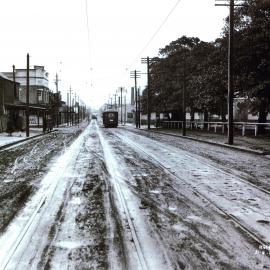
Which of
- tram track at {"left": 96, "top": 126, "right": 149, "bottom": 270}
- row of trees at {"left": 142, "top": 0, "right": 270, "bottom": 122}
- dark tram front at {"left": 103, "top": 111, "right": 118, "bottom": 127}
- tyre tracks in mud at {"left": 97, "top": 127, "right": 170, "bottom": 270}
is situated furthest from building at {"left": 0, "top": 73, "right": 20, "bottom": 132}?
tram track at {"left": 96, "top": 126, "right": 149, "bottom": 270}

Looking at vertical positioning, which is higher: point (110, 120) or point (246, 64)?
point (246, 64)

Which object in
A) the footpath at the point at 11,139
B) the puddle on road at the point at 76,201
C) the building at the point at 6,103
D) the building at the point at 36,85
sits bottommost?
the footpath at the point at 11,139

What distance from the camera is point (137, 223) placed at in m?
6.65

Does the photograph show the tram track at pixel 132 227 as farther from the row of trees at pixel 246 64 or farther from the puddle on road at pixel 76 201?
the row of trees at pixel 246 64

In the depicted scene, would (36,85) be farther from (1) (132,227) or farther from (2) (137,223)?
(1) (132,227)

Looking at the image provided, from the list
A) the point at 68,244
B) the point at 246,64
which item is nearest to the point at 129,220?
the point at 68,244

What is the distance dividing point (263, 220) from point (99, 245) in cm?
285

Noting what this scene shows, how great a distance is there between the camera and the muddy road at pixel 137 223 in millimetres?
5059

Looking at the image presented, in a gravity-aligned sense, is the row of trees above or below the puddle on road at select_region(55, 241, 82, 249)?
above

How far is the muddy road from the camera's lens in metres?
5.06

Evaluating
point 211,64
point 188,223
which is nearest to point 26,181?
point 188,223

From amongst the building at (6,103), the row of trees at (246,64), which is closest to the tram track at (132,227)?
the row of trees at (246,64)

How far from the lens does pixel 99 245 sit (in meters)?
5.57

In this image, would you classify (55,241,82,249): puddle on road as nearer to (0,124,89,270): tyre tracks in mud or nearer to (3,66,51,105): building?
(0,124,89,270): tyre tracks in mud
